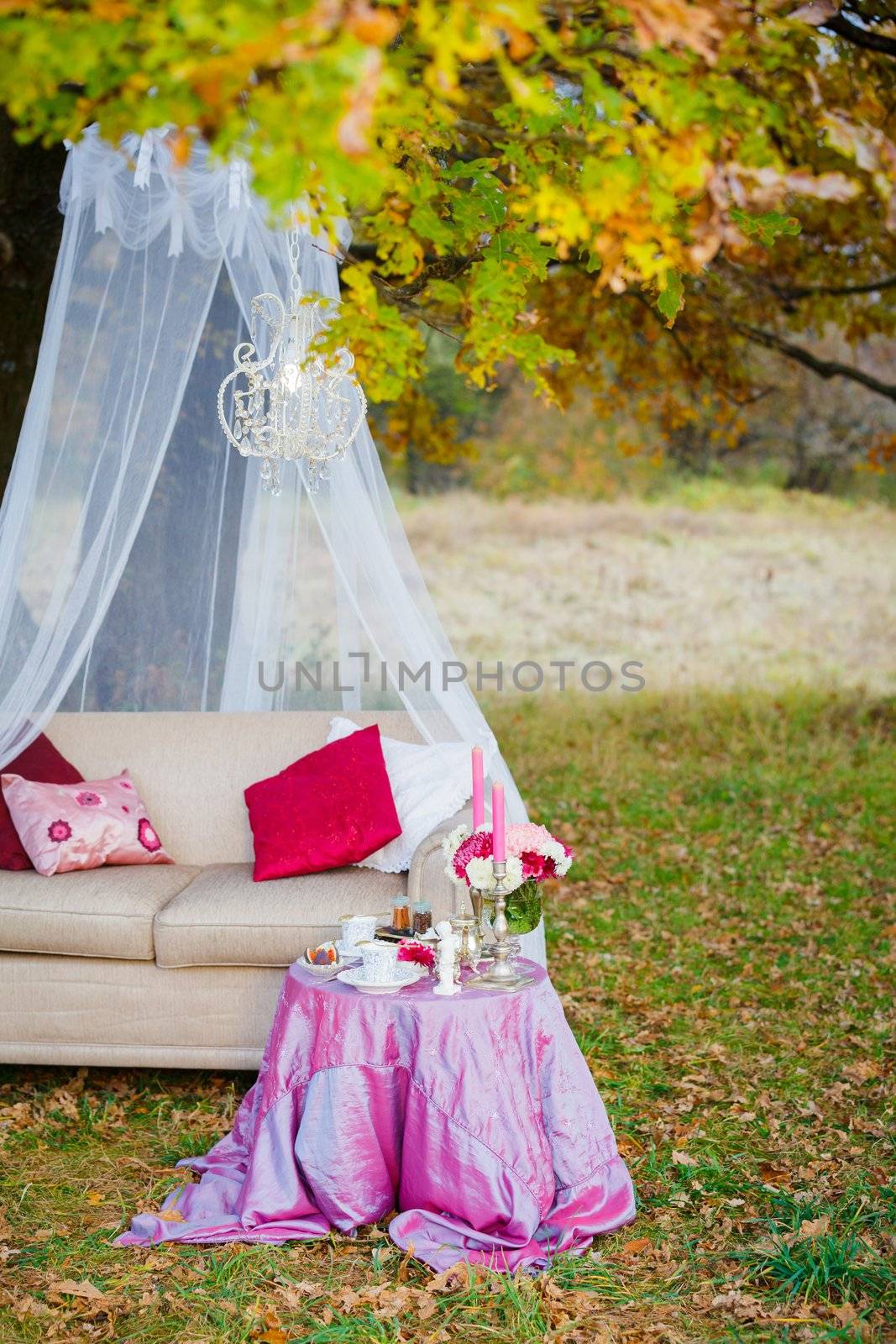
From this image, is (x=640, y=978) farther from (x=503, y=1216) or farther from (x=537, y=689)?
(x=537, y=689)

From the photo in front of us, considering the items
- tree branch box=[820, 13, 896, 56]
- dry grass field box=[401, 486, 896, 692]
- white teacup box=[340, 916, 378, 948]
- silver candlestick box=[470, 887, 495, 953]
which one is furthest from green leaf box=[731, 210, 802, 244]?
dry grass field box=[401, 486, 896, 692]

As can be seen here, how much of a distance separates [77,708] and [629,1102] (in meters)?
2.31

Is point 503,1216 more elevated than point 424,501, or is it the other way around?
point 424,501

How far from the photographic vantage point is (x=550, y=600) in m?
12.5

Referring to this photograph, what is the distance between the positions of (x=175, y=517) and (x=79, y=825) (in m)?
1.12

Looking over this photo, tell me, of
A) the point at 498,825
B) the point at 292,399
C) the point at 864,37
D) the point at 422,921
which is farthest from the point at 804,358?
the point at 498,825

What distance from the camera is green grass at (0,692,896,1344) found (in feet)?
8.16

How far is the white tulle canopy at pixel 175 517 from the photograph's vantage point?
3.70 m

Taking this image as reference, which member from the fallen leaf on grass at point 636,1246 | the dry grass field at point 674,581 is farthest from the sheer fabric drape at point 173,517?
the dry grass field at point 674,581

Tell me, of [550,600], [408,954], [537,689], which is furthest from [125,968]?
[550,600]

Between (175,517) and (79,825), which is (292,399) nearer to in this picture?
(175,517)

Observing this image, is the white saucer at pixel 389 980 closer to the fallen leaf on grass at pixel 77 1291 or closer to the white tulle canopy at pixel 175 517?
the fallen leaf on grass at pixel 77 1291

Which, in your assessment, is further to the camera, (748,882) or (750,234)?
(748,882)

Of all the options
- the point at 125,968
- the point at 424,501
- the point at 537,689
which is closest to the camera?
the point at 125,968
